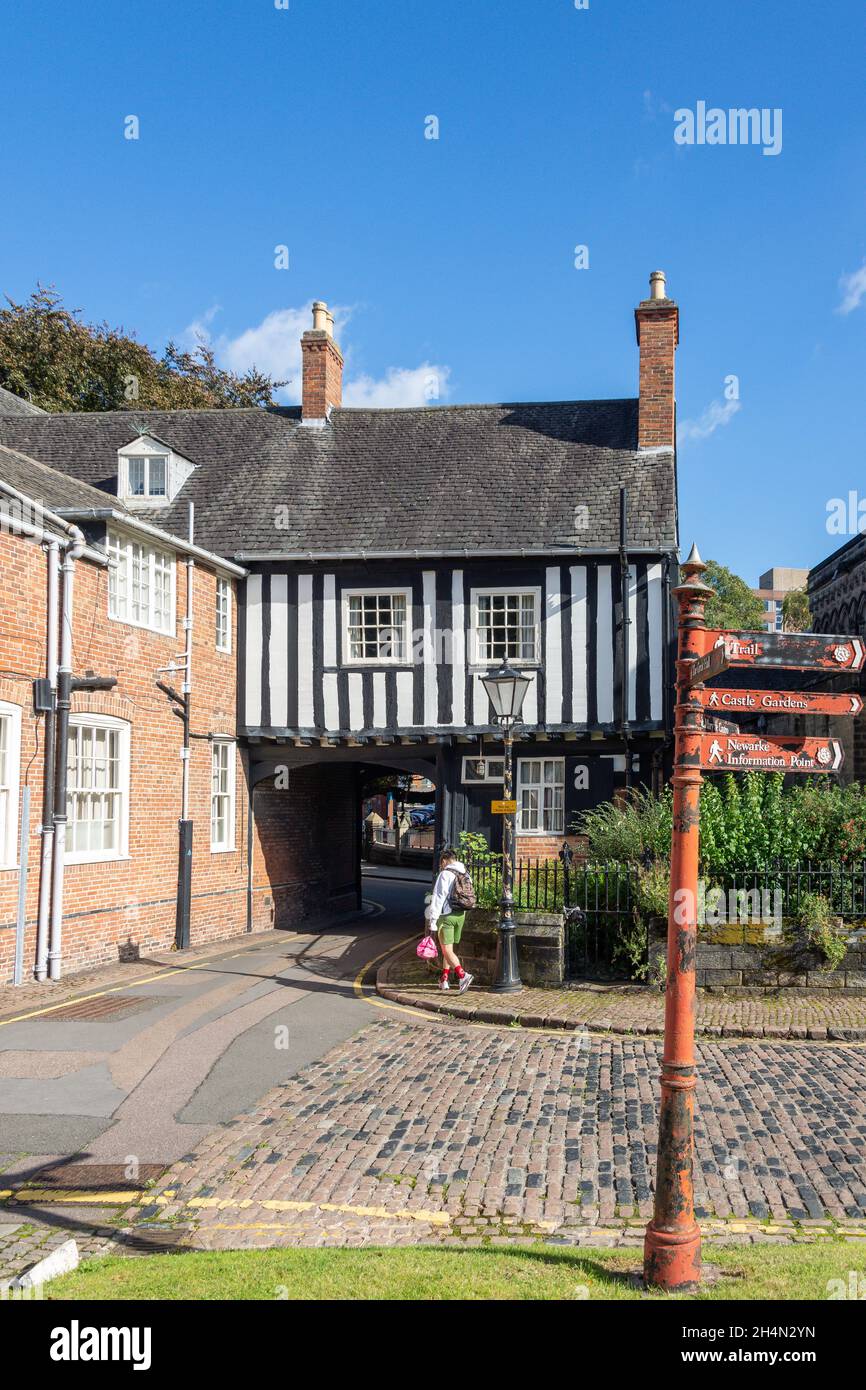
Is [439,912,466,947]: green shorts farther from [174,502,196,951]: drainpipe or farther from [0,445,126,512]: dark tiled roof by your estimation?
[0,445,126,512]: dark tiled roof

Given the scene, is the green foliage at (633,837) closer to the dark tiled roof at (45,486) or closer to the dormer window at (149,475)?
the dark tiled roof at (45,486)

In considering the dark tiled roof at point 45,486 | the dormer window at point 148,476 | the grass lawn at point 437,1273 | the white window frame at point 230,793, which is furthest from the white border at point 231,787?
the grass lawn at point 437,1273

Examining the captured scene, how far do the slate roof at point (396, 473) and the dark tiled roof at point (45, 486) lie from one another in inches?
101

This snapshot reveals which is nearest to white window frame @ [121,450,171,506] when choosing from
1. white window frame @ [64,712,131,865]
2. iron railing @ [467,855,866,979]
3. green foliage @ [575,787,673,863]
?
white window frame @ [64,712,131,865]

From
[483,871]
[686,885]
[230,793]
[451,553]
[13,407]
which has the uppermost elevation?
[13,407]

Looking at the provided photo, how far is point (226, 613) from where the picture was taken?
1891 centimetres

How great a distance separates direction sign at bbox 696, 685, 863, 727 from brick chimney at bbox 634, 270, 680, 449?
46.8ft

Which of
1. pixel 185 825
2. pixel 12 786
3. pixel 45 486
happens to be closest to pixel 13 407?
pixel 45 486

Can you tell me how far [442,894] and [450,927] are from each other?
1.40 feet

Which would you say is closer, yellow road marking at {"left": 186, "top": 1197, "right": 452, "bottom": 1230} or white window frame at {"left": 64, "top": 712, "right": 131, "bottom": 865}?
yellow road marking at {"left": 186, "top": 1197, "right": 452, "bottom": 1230}

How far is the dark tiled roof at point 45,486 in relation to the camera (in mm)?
14656

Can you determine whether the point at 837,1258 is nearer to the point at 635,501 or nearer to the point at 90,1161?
the point at 90,1161

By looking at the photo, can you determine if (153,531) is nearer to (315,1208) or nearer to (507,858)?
(507,858)

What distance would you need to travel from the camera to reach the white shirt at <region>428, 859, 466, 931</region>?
484 inches
